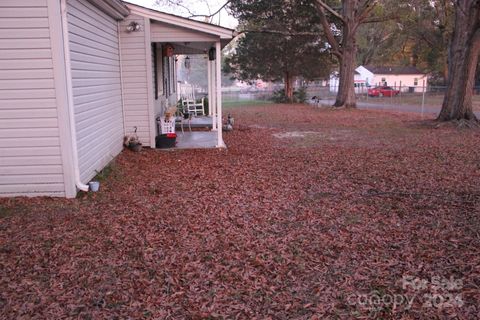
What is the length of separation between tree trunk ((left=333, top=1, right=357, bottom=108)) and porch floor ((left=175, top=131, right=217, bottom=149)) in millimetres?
12792

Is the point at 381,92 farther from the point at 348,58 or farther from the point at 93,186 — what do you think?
the point at 93,186

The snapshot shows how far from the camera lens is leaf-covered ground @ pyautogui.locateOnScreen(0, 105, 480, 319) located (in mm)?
3014

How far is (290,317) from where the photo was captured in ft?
9.39

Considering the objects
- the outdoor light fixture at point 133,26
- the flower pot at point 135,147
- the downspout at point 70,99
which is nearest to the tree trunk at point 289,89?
the outdoor light fixture at point 133,26

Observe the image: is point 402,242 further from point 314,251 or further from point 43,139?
point 43,139

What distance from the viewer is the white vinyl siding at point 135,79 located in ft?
28.5

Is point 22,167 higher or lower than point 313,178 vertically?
higher

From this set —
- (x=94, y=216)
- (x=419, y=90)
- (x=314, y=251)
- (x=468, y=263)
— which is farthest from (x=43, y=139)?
(x=419, y=90)

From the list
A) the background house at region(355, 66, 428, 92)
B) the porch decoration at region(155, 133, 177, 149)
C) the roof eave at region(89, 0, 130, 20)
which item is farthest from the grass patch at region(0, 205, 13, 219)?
the background house at region(355, 66, 428, 92)

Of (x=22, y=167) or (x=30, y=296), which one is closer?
(x=30, y=296)

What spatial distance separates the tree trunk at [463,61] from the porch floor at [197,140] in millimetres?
7703

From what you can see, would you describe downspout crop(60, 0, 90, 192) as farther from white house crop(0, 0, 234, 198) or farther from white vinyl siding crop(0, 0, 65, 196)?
white vinyl siding crop(0, 0, 65, 196)

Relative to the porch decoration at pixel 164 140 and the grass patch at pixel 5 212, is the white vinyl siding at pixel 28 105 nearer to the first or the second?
the grass patch at pixel 5 212

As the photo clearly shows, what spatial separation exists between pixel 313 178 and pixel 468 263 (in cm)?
335
